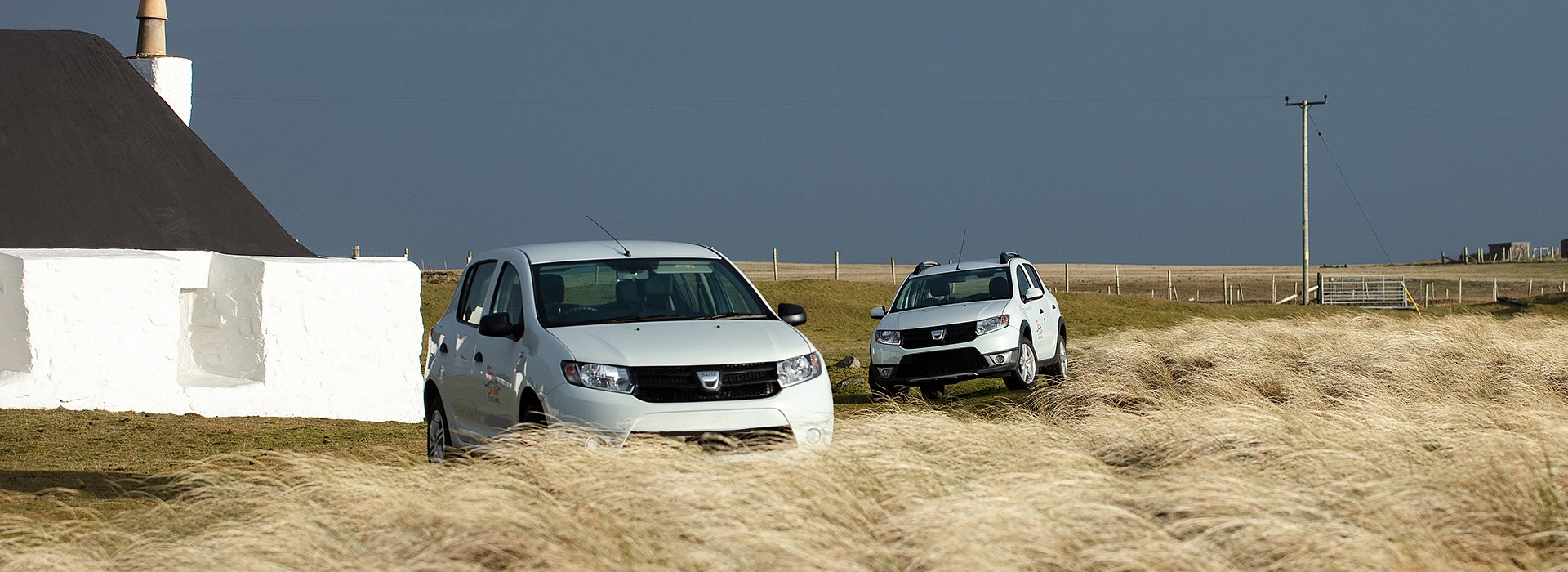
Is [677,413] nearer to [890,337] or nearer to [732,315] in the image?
[732,315]

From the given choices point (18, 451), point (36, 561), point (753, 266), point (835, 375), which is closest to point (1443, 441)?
point (36, 561)

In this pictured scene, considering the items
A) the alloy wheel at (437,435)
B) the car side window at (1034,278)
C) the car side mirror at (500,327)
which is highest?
the car side window at (1034,278)

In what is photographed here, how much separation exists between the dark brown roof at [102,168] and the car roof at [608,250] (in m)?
13.3

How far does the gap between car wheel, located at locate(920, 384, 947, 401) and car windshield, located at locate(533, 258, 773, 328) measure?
848 cm

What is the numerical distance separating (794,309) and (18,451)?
312 inches

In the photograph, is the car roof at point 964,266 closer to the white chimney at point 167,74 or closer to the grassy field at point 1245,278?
the white chimney at point 167,74

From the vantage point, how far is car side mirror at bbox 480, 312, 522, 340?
829 centimetres

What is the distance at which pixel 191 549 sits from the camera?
19.6 ft

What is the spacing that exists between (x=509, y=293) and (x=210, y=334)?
10516 mm

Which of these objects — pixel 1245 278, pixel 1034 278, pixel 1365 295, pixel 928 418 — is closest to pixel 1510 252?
pixel 1245 278

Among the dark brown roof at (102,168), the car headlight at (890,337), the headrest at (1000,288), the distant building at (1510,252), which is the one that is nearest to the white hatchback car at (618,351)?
the car headlight at (890,337)

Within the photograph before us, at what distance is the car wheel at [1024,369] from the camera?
16.6m

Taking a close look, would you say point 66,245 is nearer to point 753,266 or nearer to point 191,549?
point 191,549

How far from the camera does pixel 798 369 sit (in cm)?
802
